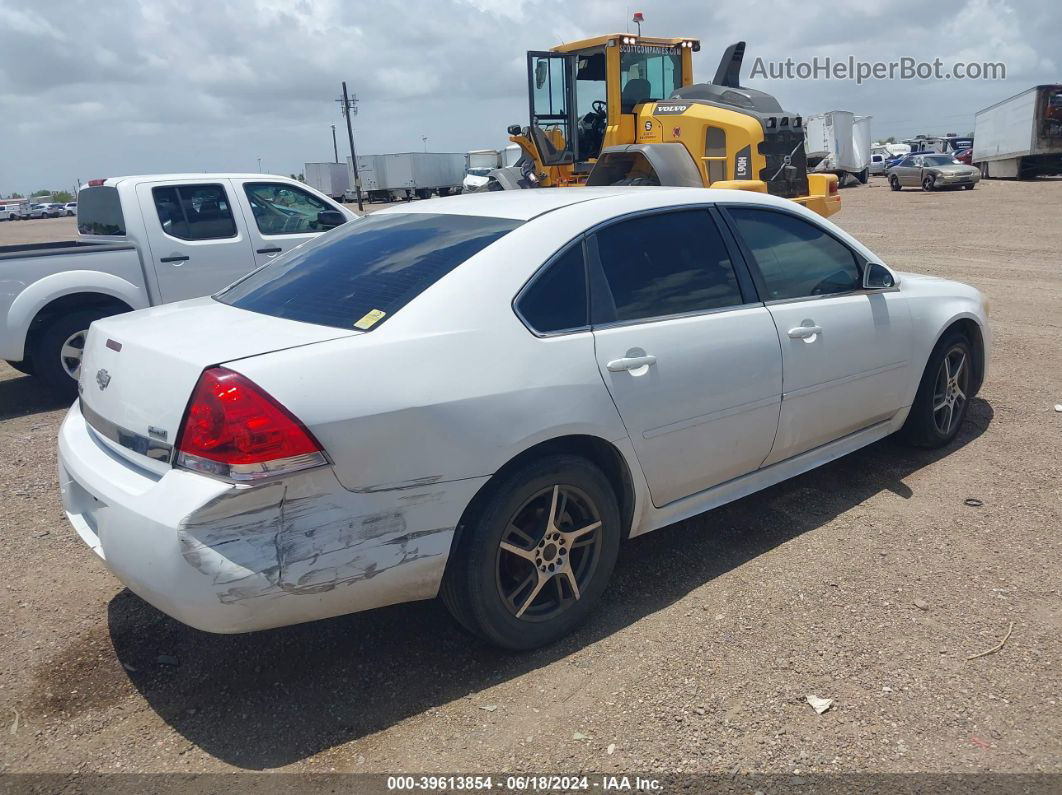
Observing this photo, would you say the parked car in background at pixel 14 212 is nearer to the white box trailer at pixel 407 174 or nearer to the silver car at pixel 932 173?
the white box trailer at pixel 407 174

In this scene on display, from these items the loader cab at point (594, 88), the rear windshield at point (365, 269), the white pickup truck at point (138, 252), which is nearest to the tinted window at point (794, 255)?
the rear windshield at point (365, 269)

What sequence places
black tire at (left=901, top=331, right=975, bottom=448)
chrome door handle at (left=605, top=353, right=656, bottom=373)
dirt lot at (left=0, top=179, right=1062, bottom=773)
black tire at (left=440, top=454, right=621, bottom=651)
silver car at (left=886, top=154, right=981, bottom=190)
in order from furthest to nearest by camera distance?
silver car at (left=886, top=154, right=981, bottom=190) < black tire at (left=901, top=331, right=975, bottom=448) < chrome door handle at (left=605, top=353, right=656, bottom=373) < black tire at (left=440, top=454, right=621, bottom=651) < dirt lot at (left=0, top=179, right=1062, bottom=773)

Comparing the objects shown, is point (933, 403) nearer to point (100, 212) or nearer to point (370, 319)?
point (370, 319)

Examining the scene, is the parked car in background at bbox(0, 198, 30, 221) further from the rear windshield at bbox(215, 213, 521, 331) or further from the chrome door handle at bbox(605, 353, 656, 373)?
the chrome door handle at bbox(605, 353, 656, 373)

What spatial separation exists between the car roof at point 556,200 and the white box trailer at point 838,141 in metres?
34.9

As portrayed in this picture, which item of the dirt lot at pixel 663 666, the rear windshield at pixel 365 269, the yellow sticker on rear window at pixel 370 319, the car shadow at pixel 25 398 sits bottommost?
the dirt lot at pixel 663 666

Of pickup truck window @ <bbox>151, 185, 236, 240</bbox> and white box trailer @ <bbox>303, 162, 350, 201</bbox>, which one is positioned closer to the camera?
pickup truck window @ <bbox>151, 185, 236, 240</bbox>

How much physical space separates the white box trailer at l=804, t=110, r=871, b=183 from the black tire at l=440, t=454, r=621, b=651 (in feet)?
119

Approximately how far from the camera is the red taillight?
2.50 m

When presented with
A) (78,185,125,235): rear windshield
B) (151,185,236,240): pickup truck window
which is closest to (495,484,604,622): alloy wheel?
(151,185,236,240): pickup truck window

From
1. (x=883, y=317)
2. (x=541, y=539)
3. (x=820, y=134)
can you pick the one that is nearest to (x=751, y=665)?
(x=541, y=539)

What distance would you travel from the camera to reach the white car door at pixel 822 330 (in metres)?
3.92

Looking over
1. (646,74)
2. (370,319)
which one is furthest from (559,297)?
(646,74)

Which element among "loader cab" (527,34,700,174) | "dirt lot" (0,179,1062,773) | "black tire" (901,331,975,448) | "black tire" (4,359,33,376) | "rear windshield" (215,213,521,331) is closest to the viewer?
"dirt lot" (0,179,1062,773)
